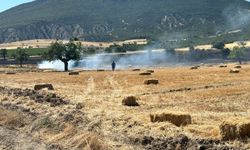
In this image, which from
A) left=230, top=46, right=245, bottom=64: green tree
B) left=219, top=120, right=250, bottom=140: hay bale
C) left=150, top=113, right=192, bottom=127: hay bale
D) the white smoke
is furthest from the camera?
the white smoke

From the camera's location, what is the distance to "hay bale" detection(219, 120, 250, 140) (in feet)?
60.2

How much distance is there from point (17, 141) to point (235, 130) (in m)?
10.8

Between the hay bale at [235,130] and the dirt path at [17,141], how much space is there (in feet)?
26.1

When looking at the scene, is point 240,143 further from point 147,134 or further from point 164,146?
point 147,134

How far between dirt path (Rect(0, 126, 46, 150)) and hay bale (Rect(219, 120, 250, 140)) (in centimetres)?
794

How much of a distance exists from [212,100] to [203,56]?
151 metres

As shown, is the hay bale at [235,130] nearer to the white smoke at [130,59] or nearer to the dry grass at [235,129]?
the dry grass at [235,129]

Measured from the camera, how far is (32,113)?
3167cm

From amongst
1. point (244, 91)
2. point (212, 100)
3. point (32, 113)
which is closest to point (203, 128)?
point (212, 100)

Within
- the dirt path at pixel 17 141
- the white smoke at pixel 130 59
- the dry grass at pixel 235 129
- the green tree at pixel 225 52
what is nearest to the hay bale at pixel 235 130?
the dry grass at pixel 235 129

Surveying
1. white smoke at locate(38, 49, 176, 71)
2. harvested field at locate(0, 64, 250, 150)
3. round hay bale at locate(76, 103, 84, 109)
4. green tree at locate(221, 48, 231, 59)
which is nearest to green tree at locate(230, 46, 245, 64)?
green tree at locate(221, 48, 231, 59)

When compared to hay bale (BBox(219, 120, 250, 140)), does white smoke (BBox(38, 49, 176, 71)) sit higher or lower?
lower

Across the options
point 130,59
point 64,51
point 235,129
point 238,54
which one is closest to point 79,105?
point 235,129

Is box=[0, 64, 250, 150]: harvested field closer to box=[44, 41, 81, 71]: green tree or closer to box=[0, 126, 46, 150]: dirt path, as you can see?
box=[0, 126, 46, 150]: dirt path
